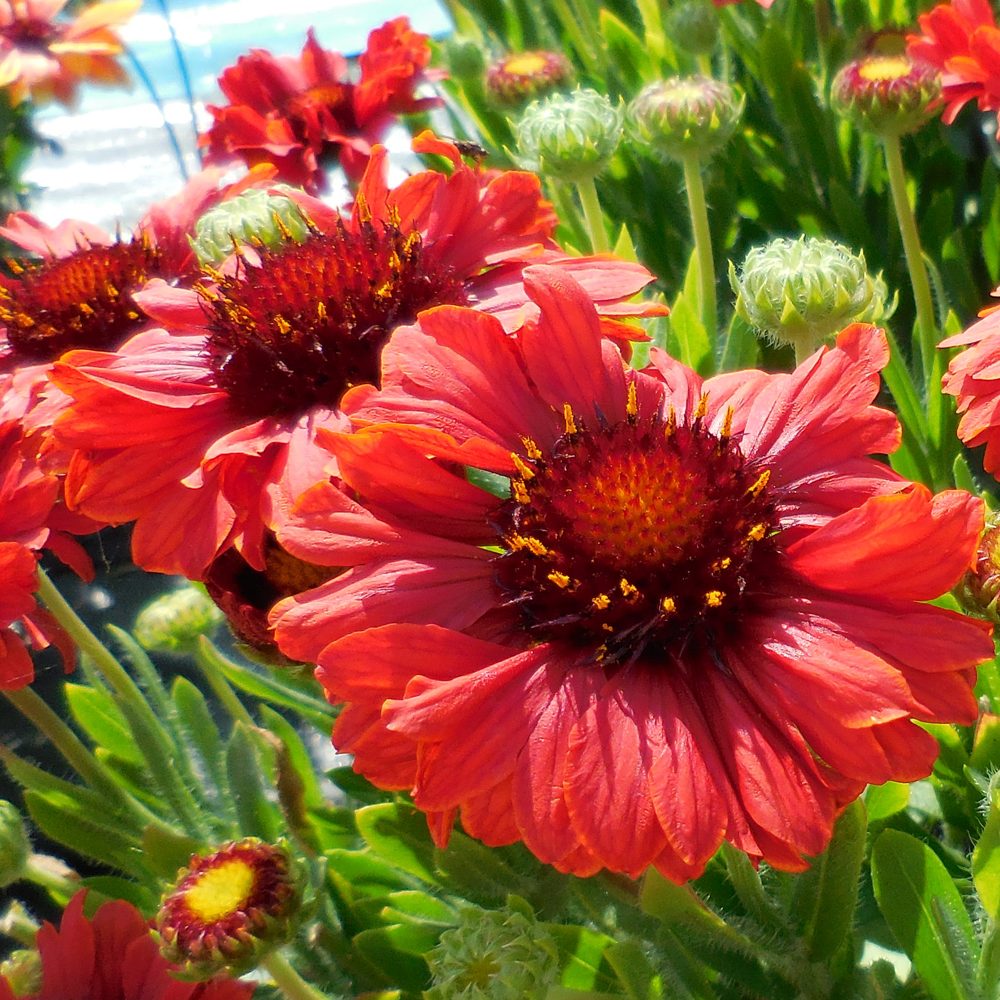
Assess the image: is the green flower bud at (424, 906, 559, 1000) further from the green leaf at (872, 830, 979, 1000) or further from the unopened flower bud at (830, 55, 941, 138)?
the unopened flower bud at (830, 55, 941, 138)

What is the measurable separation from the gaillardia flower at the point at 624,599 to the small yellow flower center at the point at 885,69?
0.48m

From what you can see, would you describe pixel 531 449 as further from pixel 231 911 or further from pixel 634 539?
pixel 231 911

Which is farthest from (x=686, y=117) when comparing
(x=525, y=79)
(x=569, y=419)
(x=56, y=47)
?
Answer: (x=56, y=47)

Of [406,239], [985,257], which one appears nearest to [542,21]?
[985,257]

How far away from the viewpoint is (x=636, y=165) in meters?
1.15

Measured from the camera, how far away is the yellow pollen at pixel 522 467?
1.39 ft

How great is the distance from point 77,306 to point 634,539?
494mm

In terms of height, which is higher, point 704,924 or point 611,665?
point 611,665

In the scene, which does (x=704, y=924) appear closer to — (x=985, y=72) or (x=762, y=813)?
(x=762, y=813)

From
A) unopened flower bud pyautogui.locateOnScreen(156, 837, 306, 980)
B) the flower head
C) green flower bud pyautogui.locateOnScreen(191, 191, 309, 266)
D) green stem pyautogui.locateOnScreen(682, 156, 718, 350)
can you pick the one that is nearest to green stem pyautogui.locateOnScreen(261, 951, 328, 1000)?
unopened flower bud pyautogui.locateOnScreen(156, 837, 306, 980)

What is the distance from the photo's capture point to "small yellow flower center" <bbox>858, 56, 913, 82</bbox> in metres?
0.82

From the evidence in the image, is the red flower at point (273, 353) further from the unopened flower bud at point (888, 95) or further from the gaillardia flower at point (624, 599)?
the unopened flower bud at point (888, 95)

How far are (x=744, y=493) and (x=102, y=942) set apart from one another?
50cm

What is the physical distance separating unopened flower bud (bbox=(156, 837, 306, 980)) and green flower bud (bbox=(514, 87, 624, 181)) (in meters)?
0.54
